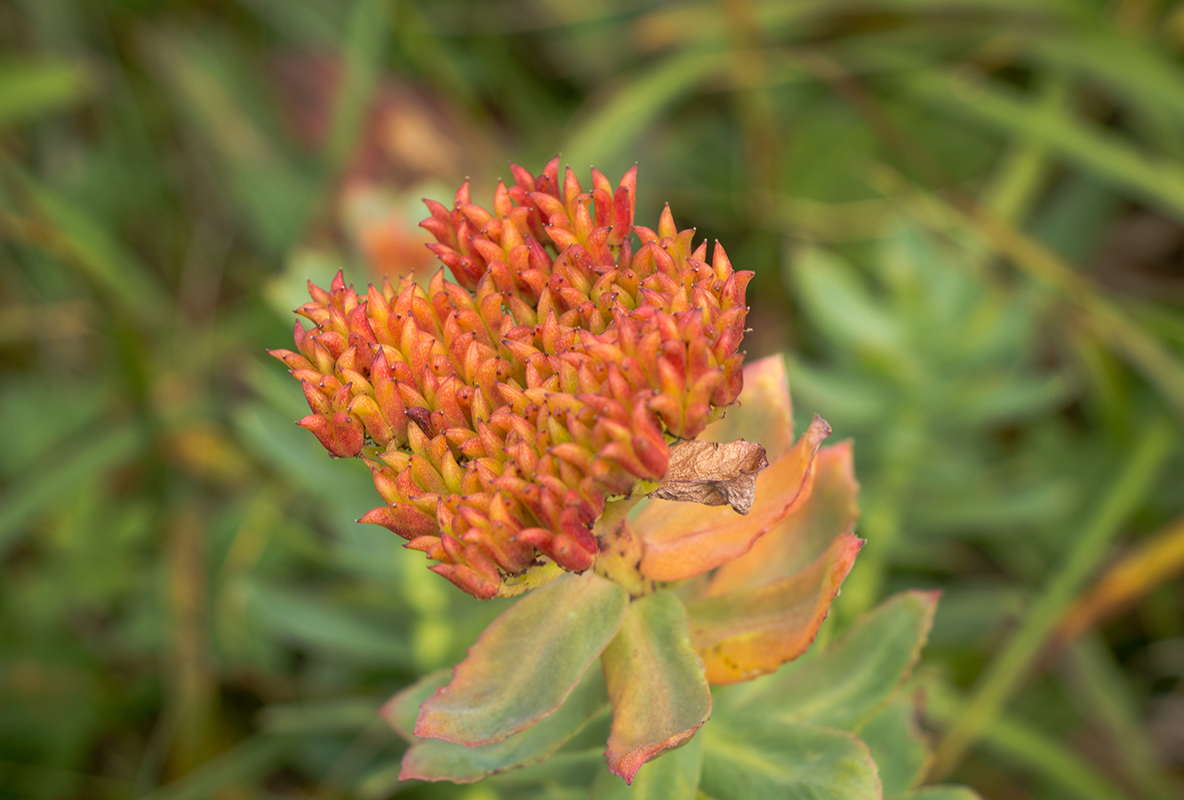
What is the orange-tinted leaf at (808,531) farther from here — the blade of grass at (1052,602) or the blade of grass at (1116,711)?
the blade of grass at (1116,711)

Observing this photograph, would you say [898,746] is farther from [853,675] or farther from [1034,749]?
[1034,749]

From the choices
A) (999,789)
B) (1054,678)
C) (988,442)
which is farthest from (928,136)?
(999,789)

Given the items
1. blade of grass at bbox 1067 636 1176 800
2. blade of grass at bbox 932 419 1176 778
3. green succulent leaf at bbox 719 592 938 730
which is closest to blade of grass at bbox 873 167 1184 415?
blade of grass at bbox 932 419 1176 778

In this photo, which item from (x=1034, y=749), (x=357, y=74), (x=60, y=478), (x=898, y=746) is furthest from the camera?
(x=357, y=74)

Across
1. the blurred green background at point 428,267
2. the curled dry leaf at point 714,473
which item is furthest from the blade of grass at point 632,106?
the curled dry leaf at point 714,473

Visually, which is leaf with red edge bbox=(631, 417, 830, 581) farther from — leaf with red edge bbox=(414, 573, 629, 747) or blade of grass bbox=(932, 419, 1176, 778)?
blade of grass bbox=(932, 419, 1176, 778)

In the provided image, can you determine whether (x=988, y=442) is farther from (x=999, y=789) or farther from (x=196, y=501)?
(x=196, y=501)

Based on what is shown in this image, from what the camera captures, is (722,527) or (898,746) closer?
(722,527)

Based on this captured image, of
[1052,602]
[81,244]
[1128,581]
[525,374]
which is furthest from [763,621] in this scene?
[81,244]
